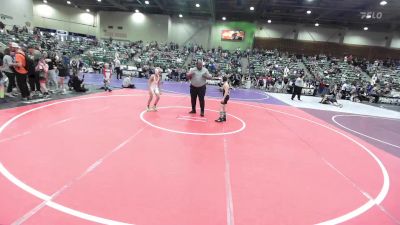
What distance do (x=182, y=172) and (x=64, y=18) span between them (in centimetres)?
3922

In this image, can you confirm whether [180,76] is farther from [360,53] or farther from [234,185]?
[360,53]

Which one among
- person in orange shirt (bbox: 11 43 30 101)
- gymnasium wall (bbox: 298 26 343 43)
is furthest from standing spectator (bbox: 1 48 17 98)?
gymnasium wall (bbox: 298 26 343 43)

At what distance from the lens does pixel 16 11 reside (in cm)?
2877

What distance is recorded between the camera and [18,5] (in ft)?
94.6

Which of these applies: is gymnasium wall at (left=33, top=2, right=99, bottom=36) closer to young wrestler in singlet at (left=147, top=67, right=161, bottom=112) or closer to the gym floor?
the gym floor

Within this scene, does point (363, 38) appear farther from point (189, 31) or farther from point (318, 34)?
point (189, 31)

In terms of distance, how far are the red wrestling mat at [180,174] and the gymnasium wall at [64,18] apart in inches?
1331

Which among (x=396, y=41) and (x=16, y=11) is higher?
(x=16, y=11)

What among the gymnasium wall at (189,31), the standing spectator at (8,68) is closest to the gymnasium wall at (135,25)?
the gymnasium wall at (189,31)

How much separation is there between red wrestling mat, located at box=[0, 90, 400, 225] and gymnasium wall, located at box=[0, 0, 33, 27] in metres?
27.3

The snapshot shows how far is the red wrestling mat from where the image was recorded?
3184mm

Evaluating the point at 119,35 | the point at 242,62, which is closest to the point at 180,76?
the point at 242,62

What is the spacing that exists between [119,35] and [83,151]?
115 ft

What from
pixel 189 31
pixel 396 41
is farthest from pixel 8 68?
pixel 396 41
